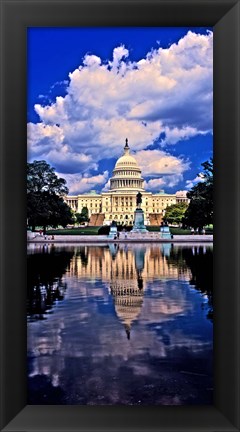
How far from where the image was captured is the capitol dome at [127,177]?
1058cm

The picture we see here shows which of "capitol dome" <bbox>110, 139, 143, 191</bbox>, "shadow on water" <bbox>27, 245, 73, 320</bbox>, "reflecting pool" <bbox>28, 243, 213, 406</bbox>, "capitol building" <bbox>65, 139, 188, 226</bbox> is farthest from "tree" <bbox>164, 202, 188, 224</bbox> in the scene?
"reflecting pool" <bbox>28, 243, 213, 406</bbox>

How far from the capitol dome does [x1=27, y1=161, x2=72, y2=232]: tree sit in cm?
438

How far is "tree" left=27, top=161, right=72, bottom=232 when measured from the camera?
15.2ft

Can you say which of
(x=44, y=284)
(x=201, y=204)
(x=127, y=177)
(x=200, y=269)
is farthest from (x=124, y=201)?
(x=44, y=284)

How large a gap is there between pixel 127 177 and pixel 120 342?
30.8 feet

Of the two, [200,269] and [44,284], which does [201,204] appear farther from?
[44,284]

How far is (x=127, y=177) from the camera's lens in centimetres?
1136

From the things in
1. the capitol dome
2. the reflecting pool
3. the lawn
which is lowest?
the reflecting pool

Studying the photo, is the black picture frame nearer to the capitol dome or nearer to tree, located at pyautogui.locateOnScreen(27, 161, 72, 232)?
tree, located at pyautogui.locateOnScreen(27, 161, 72, 232)

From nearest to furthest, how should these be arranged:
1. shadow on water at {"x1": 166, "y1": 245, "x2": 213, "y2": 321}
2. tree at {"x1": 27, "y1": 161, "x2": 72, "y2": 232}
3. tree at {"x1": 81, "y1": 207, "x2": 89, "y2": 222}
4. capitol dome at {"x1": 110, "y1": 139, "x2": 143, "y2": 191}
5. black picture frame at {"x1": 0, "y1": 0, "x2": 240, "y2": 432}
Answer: black picture frame at {"x1": 0, "y1": 0, "x2": 240, "y2": 432} < shadow on water at {"x1": 166, "y1": 245, "x2": 213, "y2": 321} < tree at {"x1": 27, "y1": 161, "x2": 72, "y2": 232} < tree at {"x1": 81, "y1": 207, "x2": 89, "y2": 222} < capitol dome at {"x1": 110, "y1": 139, "x2": 143, "y2": 191}
